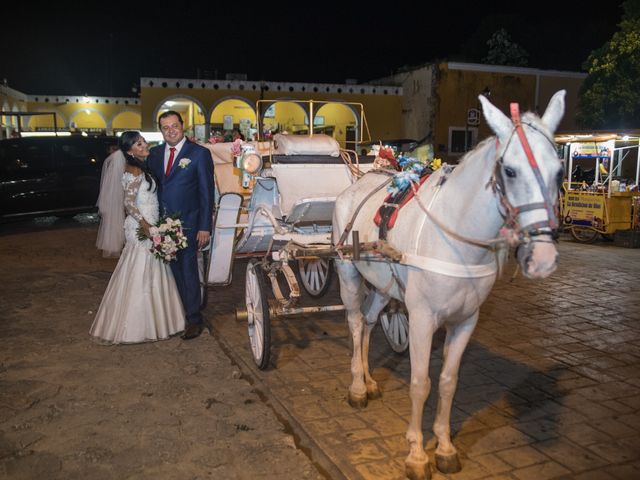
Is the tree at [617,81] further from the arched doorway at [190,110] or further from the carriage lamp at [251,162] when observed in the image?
the carriage lamp at [251,162]

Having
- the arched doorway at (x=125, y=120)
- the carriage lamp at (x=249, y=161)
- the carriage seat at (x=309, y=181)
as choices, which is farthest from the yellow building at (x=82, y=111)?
the carriage seat at (x=309, y=181)

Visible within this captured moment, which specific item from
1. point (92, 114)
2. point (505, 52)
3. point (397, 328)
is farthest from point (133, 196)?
point (505, 52)

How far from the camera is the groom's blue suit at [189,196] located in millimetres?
5664

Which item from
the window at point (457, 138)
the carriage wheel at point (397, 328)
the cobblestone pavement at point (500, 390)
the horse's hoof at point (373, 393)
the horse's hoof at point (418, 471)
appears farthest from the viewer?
the window at point (457, 138)

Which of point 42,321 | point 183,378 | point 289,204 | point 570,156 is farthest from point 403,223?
point 570,156

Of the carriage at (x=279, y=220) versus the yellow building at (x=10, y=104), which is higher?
the yellow building at (x=10, y=104)

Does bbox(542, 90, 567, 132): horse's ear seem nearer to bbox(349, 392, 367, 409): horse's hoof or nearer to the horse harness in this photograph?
the horse harness

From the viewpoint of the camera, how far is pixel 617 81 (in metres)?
19.6

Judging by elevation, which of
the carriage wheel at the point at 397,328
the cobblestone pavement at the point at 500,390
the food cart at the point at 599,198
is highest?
the food cart at the point at 599,198

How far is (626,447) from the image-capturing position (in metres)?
3.72

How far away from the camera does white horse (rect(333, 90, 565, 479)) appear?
269 cm

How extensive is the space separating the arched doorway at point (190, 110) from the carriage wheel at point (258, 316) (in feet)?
65.3

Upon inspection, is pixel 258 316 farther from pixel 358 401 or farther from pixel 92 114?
pixel 92 114

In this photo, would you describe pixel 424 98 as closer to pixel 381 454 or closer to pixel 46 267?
pixel 46 267
